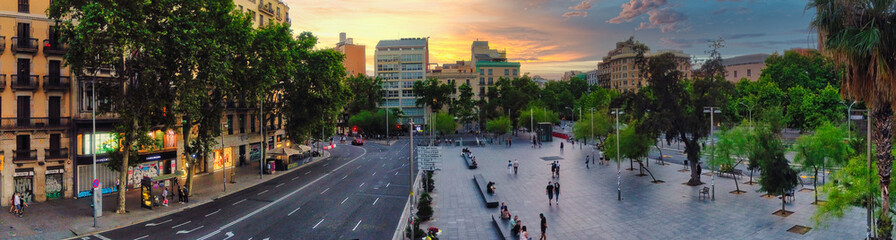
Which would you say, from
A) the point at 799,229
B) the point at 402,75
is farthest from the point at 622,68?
the point at 799,229

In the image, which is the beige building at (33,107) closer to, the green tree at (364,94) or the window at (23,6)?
the window at (23,6)

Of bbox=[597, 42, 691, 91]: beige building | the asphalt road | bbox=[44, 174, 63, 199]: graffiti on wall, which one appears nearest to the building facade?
bbox=[597, 42, 691, 91]: beige building

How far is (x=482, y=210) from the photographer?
96.6 ft

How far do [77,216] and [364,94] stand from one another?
9032 centimetres

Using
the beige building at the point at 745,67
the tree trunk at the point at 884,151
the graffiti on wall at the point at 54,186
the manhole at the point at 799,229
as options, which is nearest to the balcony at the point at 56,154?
the graffiti on wall at the point at 54,186

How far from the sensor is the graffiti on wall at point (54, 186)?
33.9m

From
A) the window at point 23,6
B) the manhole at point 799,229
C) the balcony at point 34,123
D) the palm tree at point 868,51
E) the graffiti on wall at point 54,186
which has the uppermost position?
the window at point 23,6

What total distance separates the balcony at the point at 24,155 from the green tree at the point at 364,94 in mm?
81863

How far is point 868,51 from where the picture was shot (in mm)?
14438

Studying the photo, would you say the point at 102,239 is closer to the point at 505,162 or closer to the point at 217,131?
the point at 217,131

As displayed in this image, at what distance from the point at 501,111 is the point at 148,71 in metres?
85.3

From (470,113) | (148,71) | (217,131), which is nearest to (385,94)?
(470,113)

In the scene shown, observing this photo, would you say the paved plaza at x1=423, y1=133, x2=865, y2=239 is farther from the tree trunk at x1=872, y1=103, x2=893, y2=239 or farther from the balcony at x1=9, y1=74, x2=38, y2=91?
the balcony at x1=9, y1=74, x2=38, y2=91

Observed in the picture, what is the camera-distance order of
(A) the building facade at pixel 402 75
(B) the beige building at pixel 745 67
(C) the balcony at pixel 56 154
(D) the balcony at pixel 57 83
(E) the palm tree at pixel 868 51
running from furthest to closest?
(A) the building facade at pixel 402 75
(B) the beige building at pixel 745 67
(C) the balcony at pixel 56 154
(D) the balcony at pixel 57 83
(E) the palm tree at pixel 868 51
